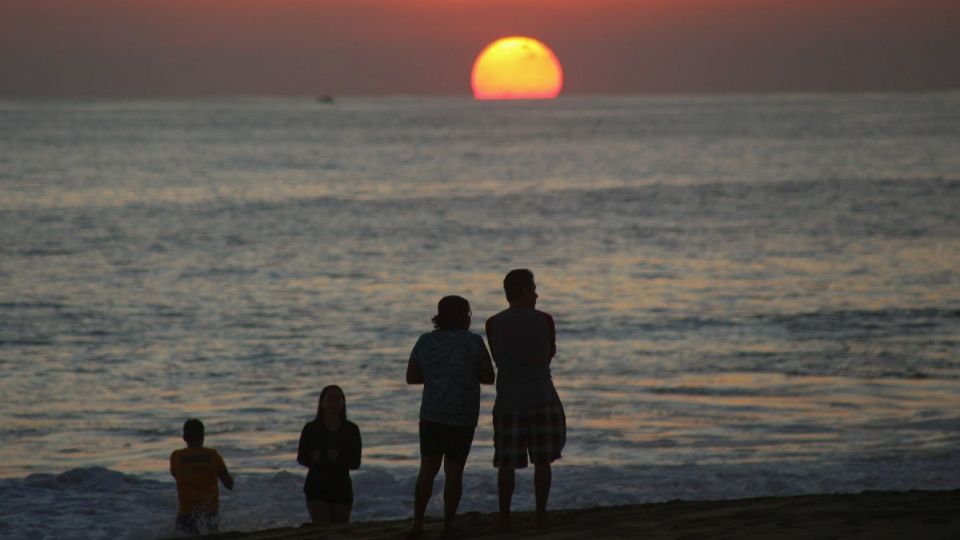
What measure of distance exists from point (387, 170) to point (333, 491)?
7845 cm

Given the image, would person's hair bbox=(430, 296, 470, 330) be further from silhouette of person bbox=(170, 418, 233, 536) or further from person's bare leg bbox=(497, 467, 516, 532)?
silhouette of person bbox=(170, 418, 233, 536)

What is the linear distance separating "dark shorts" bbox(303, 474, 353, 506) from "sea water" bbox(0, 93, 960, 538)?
2.43 m

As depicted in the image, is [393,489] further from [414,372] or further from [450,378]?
[450,378]

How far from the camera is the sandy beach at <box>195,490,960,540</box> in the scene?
25.4 ft

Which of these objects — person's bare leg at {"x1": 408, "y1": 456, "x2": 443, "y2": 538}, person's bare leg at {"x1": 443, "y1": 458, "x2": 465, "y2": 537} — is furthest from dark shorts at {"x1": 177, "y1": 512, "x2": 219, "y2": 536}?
person's bare leg at {"x1": 443, "y1": 458, "x2": 465, "y2": 537}

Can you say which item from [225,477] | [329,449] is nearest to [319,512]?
[329,449]

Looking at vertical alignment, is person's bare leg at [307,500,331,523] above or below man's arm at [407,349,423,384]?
below

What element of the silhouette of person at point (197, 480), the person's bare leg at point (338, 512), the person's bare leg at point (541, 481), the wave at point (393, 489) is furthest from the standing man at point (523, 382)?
the wave at point (393, 489)

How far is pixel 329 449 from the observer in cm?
944

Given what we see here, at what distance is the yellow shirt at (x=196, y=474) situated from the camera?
9.91 meters

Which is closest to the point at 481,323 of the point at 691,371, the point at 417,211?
the point at 691,371

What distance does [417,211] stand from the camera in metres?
55.6

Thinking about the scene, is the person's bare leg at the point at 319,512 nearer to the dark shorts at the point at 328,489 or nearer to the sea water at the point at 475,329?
the dark shorts at the point at 328,489

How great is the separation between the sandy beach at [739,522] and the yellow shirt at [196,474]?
1.13 feet
